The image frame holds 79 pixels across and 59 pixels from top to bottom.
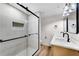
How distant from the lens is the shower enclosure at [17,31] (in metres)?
1.41

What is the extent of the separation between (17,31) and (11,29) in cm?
11

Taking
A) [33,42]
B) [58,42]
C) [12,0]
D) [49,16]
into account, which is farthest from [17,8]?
[58,42]

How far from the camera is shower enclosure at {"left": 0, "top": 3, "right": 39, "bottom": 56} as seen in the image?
141cm

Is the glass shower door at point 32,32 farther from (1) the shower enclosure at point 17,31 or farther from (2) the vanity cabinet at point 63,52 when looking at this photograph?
(2) the vanity cabinet at point 63,52

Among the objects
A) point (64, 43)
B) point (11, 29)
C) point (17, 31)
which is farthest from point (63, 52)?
point (11, 29)

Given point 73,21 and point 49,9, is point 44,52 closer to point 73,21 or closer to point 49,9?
point 49,9

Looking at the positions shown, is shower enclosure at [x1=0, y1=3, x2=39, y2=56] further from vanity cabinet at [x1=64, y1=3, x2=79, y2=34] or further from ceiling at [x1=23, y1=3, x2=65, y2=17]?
vanity cabinet at [x1=64, y1=3, x2=79, y2=34]

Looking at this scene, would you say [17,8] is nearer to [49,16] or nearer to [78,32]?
[49,16]

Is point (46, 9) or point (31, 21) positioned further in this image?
point (31, 21)

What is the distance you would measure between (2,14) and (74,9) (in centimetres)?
128

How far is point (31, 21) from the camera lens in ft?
5.37

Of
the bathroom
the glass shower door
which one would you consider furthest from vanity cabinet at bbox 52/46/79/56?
the glass shower door

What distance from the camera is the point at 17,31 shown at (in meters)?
1.50

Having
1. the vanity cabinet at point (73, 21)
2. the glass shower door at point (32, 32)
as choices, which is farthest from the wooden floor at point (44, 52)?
the vanity cabinet at point (73, 21)
